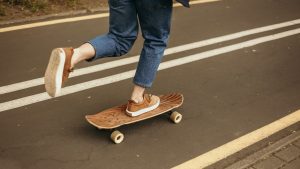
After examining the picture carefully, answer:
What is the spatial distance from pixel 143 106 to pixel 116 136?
1.30 feet

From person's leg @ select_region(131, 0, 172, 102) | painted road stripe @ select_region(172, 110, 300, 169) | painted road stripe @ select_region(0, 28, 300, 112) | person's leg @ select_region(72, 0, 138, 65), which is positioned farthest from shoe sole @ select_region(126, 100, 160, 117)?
painted road stripe @ select_region(0, 28, 300, 112)

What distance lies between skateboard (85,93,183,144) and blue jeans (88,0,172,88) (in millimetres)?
295

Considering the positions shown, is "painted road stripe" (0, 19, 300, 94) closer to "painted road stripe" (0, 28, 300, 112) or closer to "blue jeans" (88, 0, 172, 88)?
"painted road stripe" (0, 28, 300, 112)

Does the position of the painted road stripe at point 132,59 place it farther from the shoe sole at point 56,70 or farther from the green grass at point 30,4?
the green grass at point 30,4

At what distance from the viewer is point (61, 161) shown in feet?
11.8

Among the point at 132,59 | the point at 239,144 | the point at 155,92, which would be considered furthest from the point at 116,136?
the point at 132,59

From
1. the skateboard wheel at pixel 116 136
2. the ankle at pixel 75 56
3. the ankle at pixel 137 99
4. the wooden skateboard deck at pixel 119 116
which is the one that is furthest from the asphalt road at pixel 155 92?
the ankle at pixel 75 56

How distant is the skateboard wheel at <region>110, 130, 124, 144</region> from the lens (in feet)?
12.7

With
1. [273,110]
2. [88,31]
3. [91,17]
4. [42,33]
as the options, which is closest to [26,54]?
[42,33]

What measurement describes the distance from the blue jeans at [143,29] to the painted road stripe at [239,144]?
2.57 feet

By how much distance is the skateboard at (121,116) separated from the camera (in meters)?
3.88

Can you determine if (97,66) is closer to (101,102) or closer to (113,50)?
(101,102)

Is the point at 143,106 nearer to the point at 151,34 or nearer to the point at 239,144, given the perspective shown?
the point at 151,34

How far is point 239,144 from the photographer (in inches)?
158
